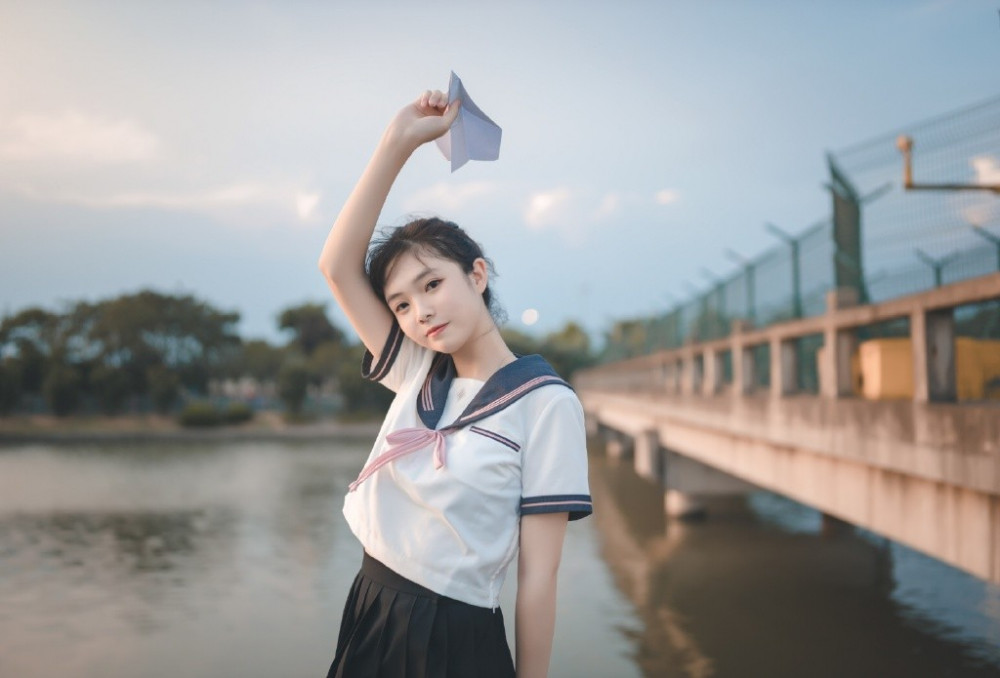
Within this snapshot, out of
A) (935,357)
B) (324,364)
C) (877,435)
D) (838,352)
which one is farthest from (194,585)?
(324,364)

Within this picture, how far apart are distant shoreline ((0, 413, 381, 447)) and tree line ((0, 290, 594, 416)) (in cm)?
79

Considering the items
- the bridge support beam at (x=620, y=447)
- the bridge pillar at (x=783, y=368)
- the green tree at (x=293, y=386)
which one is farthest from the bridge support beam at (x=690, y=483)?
the green tree at (x=293, y=386)

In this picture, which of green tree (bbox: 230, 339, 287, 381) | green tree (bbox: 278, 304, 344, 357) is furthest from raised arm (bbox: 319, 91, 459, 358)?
green tree (bbox: 278, 304, 344, 357)

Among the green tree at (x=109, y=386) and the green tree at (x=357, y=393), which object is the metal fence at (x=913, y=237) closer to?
the green tree at (x=357, y=393)

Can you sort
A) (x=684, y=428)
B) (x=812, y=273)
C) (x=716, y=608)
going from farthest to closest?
1. (x=684, y=428)
2. (x=716, y=608)
3. (x=812, y=273)

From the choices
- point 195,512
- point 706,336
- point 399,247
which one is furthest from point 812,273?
point 195,512

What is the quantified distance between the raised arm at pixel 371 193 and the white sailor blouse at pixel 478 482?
318mm

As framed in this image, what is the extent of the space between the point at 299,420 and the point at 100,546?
29.2m

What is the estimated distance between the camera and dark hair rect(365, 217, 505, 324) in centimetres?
173

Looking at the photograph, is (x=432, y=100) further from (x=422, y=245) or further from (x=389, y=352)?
(x=389, y=352)

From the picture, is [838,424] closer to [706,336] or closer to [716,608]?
[716,608]

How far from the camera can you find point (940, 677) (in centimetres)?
642

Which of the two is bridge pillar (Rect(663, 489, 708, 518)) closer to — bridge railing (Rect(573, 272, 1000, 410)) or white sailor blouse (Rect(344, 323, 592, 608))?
bridge railing (Rect(573, 272, 1000, 410))

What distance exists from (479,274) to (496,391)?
264 millimetres
